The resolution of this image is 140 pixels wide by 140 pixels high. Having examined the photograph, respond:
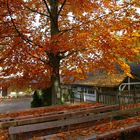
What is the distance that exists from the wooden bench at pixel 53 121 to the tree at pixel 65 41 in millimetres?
3207

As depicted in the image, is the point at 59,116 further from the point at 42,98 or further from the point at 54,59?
the point at 42,98

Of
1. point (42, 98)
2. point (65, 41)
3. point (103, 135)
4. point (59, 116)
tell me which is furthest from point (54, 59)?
point (103, 135)

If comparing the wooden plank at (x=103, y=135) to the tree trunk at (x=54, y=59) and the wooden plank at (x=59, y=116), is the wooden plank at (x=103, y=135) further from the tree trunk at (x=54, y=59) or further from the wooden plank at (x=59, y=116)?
the tree trunk at (x=54, y=59)

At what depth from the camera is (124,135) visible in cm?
801

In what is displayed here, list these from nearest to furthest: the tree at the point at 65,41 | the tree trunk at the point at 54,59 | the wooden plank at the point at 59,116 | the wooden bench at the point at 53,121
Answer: the wooden bench at the point at 53,121
the wooden plank at the point at 59,116
the tree at the point at 65,41
the tree trunk at the point at 54,59

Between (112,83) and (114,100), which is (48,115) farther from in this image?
(112,83)

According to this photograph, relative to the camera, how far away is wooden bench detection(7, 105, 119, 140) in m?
6.94

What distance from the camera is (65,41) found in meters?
11.9

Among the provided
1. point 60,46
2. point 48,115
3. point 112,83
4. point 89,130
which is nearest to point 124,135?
point 89,130

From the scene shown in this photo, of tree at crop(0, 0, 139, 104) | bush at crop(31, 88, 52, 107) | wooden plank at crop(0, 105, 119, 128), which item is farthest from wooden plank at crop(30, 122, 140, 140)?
bush at crop(31, 88, 52, 107)

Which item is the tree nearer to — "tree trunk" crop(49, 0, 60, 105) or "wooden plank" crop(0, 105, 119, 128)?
"tree trunk" crop(49, 0, 60, 105)

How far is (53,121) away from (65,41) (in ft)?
16.3

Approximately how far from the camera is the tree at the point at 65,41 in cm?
1175

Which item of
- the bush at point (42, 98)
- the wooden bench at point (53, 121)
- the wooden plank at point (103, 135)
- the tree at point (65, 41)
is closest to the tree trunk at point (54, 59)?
the tree at point (65, 41)
